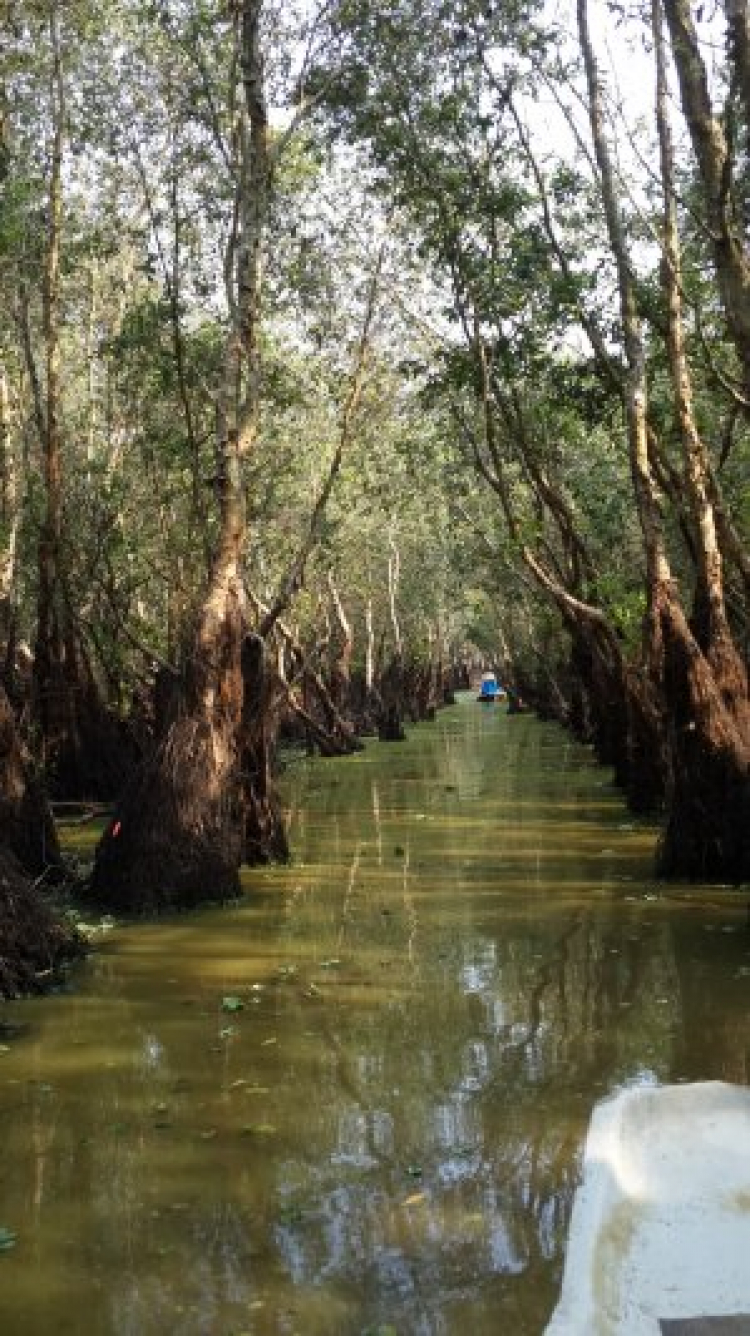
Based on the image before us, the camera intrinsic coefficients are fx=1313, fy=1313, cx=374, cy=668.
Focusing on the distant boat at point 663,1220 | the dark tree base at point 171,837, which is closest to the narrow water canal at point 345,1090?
the distant boat at point 663,1220

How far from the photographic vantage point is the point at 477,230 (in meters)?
15.3

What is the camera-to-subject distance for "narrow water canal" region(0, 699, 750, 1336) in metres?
3.56

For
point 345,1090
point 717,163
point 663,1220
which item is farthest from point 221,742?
point 663,1220

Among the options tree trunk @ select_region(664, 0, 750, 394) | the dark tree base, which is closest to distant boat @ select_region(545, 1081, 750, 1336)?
tree trunk @ select_region(664, 0, 750, 394)

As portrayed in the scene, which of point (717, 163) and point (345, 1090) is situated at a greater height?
point (717, 163)

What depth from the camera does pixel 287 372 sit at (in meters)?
18.3

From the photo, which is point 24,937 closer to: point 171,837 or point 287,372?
point 171,837

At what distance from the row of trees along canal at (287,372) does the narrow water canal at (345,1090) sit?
0.97 m

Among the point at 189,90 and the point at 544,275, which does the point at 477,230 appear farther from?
the point at 189,90

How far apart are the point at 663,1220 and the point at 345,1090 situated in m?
1.83

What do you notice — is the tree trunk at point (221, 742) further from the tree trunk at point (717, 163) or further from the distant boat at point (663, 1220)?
the distant boat at point (663, 1220)

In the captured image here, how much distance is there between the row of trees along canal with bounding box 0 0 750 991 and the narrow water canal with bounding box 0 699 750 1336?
97cm

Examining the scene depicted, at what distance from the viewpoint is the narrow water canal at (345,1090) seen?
356cm

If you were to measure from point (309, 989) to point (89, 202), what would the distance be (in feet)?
50.5
